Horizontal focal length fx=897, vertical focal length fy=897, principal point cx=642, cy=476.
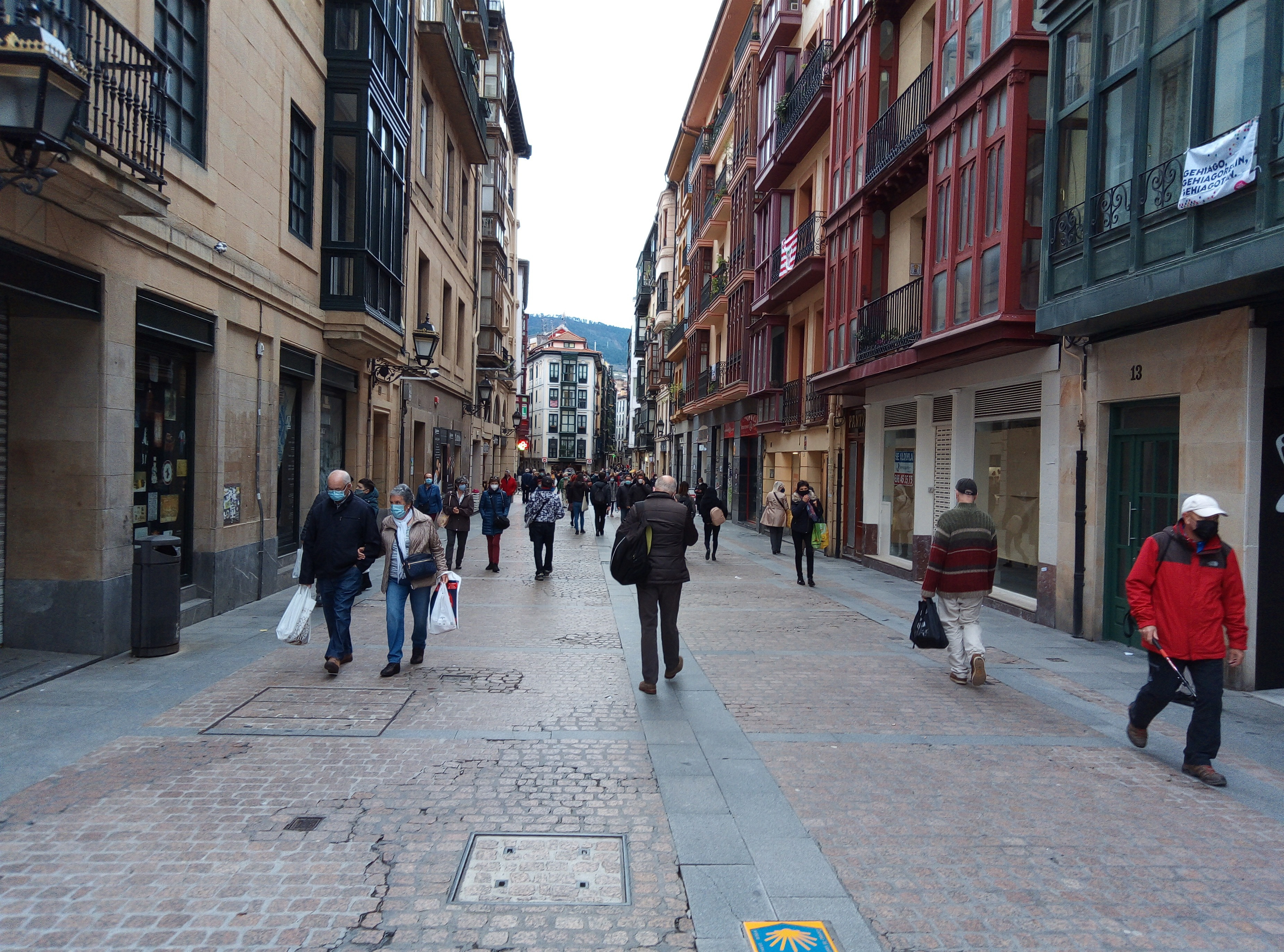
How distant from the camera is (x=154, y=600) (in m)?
8.30

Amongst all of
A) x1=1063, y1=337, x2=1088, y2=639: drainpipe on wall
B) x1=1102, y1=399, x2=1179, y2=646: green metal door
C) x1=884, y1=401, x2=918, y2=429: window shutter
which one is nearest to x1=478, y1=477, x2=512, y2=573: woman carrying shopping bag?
x1=884, y1=401, x2=918, y2=429: window shutter

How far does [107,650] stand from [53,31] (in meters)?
5.13

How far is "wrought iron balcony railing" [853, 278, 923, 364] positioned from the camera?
14969 millimetres

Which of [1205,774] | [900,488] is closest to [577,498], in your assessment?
[900,488]

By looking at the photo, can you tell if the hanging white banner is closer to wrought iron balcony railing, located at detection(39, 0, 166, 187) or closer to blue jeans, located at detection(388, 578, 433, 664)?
blue jeans, located at detection(388, 578, 433, 664)

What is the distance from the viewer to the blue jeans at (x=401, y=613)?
7957mm

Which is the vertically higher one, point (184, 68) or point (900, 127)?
point (900, 127)

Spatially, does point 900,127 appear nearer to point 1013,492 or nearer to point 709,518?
point 1013,492

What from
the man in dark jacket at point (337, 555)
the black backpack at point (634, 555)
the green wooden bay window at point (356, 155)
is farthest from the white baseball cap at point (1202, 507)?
the green wooden bay window at point (356, 155)

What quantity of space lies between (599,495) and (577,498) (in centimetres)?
87

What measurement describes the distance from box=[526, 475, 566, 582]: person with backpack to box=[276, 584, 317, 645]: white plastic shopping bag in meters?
7.14

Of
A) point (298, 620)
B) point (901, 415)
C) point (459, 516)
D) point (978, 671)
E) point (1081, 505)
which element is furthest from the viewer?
point (901, 415)

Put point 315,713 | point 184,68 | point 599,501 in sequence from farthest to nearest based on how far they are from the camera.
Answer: point 599,501 → point 184,68 → point 315,713

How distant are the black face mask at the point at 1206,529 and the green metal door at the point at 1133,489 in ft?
13.5
